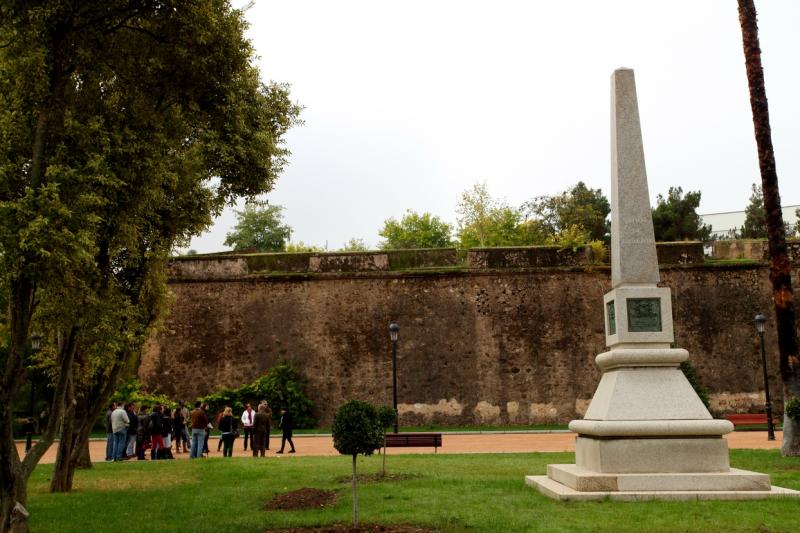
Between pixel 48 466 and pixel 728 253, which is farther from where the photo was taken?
pixel 728 253

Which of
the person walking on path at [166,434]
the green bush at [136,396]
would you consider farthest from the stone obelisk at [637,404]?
the green bush at [136,396]

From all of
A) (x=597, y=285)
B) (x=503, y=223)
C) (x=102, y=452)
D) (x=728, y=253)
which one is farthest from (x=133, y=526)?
(x=503, y=223)

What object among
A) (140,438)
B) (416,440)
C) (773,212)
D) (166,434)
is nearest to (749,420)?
(773,212)

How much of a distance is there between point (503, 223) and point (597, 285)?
24.8 metres

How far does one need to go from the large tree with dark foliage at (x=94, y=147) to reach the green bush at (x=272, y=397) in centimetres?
1271

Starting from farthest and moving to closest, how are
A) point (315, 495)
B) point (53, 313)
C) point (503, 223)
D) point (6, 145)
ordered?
1. point (503, 223)
2. point (315, 495)
3. point (53, 313)
4. point (6, 145)

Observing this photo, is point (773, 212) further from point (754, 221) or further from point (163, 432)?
point (754, 221)

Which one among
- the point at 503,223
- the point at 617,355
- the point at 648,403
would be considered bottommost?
the point at 648,403

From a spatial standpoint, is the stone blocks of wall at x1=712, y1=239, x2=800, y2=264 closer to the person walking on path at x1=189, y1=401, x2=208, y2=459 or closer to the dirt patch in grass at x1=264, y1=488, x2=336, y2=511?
the person walking on path at x1=189, y1=401, x2=208, y2=459

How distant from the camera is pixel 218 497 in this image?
9.95 m

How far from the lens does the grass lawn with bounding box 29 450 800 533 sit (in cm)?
712

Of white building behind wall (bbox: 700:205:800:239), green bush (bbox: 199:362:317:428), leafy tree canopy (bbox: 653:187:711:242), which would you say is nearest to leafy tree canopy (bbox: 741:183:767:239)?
white building behind wall (bbox: 700:205:800:239)

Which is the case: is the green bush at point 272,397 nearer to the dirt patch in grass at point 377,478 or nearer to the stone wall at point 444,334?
the stone wall at point 444,334

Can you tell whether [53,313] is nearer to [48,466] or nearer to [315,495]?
[315,495]
